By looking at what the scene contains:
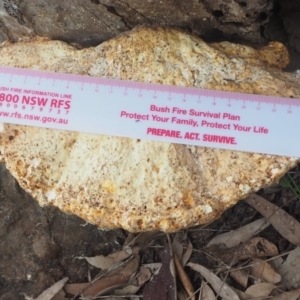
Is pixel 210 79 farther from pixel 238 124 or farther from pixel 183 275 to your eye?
pixel 183 275

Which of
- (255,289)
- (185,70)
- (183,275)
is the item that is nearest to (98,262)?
(183,275)

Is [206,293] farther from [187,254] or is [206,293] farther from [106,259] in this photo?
[106,259]

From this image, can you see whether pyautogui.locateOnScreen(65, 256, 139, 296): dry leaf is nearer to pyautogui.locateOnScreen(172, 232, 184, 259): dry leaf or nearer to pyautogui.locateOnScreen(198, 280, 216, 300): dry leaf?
pyautogui.locateOnScreen(172, 232, 184, 259): dry leaf

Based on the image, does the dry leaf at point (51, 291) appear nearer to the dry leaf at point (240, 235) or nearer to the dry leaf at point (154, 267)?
the dry leaf at point (154, 267)

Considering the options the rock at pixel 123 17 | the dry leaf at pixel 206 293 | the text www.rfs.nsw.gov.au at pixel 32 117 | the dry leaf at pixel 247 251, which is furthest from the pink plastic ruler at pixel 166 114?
the dry leaf at pixel 206 293

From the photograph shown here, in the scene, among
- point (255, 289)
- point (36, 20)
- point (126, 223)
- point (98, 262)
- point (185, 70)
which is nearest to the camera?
point (126, 223)

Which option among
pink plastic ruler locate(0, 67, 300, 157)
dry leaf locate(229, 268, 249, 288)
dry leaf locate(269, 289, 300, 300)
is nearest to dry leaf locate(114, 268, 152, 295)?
dry leaf locate(229, 268, 249, 288)
